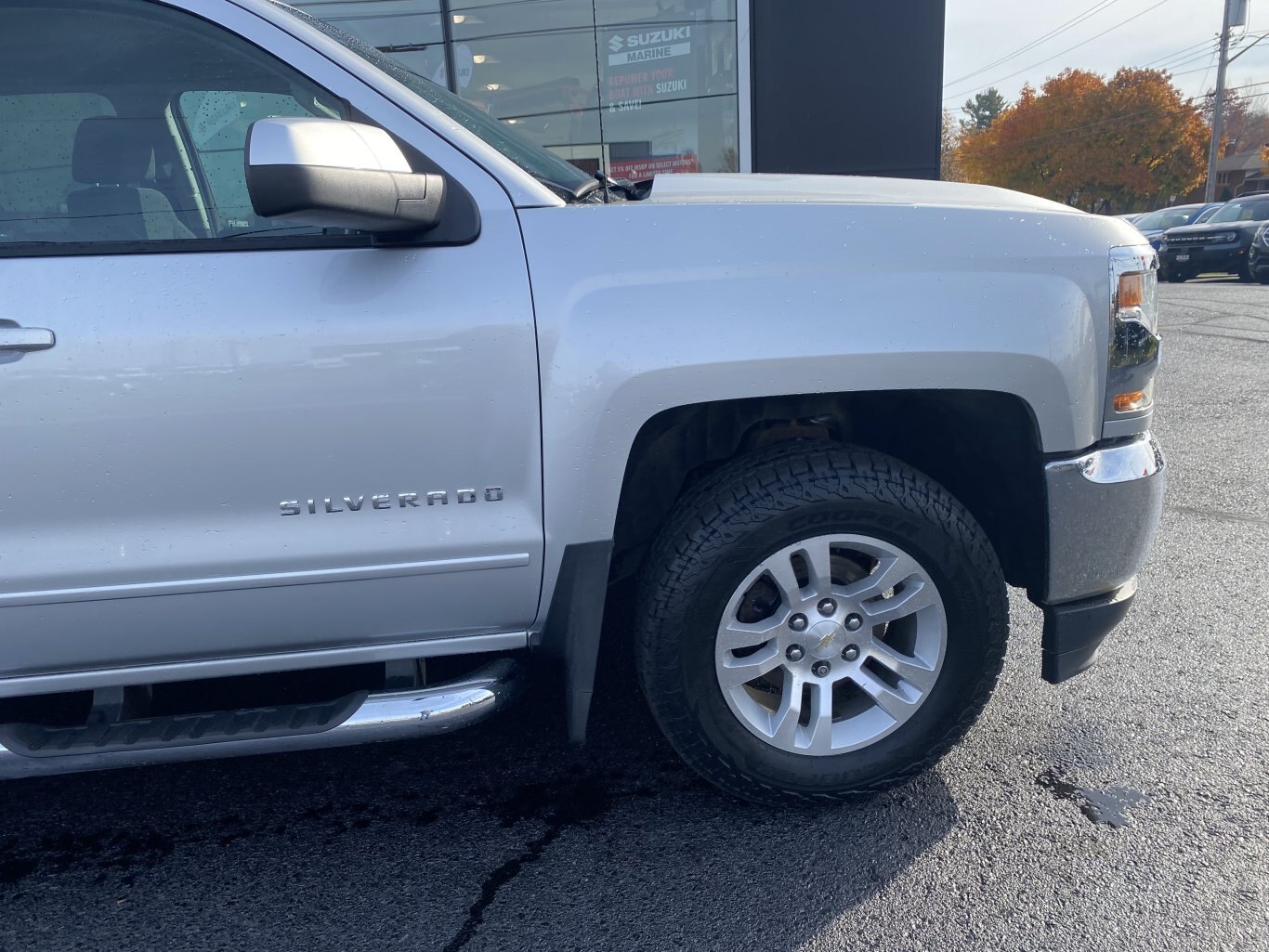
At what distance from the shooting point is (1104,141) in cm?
5025

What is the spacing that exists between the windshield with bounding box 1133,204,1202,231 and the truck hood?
2000 centimetres

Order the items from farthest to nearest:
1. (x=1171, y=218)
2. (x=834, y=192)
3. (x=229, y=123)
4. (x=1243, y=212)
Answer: (x=1171, y=218), (x=1243, y=212), (x=834, y=192), (x=229, y=123)

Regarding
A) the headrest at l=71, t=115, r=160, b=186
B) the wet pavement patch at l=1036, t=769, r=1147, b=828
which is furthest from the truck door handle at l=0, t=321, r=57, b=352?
the wet pavement patch at l=1036, t=769, r=1147, b=828

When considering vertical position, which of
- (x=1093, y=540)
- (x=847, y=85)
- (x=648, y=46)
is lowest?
(x=1093, y=540)

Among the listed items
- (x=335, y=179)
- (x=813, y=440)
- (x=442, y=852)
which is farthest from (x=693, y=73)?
(x=442, y=852)

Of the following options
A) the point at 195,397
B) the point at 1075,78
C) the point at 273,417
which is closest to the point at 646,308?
the point at 273,417

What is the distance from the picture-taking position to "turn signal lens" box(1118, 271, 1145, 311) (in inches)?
81.5

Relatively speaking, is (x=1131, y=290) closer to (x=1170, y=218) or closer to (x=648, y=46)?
(x=648, y=46)

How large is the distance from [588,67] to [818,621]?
865 cm

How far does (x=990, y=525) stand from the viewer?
2.38m

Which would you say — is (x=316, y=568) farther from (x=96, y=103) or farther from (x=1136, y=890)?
(x=1136, y=890)

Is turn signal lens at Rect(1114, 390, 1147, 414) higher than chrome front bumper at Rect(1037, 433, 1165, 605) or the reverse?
→ higher

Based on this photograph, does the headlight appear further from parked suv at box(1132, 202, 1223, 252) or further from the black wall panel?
parked suv at box(1132, 202, 1223, 252)

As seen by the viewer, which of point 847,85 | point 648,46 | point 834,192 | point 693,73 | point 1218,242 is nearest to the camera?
point 834,192
